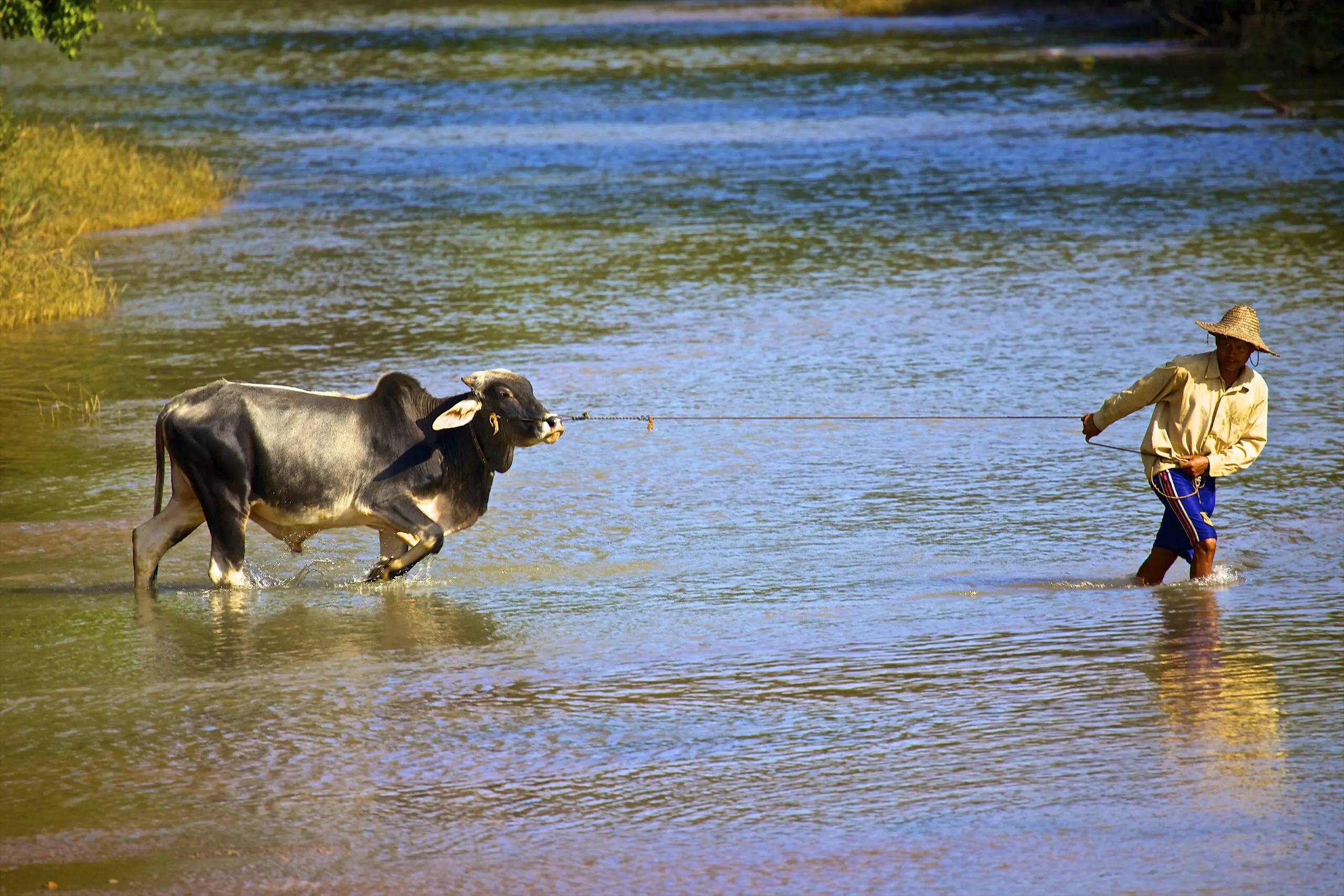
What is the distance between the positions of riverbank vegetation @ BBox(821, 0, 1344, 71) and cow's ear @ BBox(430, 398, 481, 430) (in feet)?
86.0

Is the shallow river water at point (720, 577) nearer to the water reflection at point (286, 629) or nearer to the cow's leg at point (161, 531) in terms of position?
the water reflection at point (286, 629)

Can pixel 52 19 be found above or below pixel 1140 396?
above

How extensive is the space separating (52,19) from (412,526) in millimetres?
9637

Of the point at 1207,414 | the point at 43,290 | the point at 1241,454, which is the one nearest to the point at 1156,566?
the point at 1241,454

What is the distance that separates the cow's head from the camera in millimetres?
8469

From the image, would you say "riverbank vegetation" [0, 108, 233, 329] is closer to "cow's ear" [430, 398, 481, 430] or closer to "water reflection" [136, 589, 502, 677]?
"water reflection" [136, 589, 502, 677]

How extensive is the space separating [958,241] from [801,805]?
12837mm

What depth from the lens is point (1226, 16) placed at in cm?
3762

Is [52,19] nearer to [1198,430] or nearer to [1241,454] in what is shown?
[1198,430]

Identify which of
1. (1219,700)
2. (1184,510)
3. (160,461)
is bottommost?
(1219,700)

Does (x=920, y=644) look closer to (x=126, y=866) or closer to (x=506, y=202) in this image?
(x=126, y=866)

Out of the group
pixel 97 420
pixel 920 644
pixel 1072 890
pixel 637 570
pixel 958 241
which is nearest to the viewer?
pixel 1072 890

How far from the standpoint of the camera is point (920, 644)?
774cm

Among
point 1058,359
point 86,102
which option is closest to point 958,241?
point 1058,359
